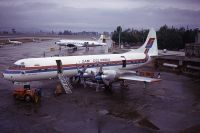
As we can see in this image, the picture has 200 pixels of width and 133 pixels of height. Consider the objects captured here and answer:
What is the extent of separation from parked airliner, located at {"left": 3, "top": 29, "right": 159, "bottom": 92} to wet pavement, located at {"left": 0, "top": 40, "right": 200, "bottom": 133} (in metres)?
2.00

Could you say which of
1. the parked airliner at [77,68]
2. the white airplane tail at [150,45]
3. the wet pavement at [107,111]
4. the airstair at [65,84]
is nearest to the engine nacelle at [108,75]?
the parked airliner at [77,68]

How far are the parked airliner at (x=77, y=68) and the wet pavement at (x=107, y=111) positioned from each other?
1999 millimetres

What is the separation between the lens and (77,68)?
3466 cm

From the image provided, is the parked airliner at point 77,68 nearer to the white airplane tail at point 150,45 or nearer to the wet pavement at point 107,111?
the wet pavement at point 107,111

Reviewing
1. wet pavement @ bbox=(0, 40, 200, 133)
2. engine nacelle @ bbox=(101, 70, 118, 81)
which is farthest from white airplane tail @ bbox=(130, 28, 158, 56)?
engine nacelle @ bbox=(101, 70, 118, 81)

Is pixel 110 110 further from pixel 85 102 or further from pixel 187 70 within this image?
pixel 187 70

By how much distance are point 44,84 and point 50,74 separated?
15.2 feet

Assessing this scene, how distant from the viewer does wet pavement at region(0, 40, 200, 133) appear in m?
20.6

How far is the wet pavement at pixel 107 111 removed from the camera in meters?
20.6

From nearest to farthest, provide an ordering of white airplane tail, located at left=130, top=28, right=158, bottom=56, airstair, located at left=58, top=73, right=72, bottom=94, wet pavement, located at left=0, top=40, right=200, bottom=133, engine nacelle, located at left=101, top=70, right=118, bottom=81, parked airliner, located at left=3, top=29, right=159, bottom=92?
wet pavement, located at left=0, top=40, right=200, bottom=133, parked airliner, located at left=3, top=29, right=159, bottom=92, engine nacelle, located at left=101, top=70, right=118, bottom=81, airstair, located at left=58, top=73, right=72, bottom=94, white airplane tail, located at left=130, top=28, right=158, bottom=56

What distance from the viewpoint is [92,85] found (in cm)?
3519

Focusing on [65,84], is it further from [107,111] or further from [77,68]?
[107,111]

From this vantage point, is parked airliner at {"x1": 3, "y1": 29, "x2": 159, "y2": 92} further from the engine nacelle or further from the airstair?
the airstair

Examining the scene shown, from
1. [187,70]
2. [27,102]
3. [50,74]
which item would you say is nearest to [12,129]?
[27,102]
